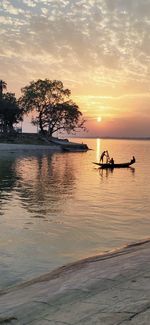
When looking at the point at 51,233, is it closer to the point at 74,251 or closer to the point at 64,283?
the point at 74,251

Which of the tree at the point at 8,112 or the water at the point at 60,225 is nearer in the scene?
the water at the point at 60,225

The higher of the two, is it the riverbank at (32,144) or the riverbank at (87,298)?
the riverbank at (32,144)

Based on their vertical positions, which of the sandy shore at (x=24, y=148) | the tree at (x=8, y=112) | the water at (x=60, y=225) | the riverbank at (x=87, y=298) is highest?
the tree at (x=8, y=112)

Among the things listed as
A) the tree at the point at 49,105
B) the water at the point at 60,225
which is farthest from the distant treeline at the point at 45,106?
the water at the point at 60,225

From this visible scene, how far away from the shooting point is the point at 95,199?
94.8 ft

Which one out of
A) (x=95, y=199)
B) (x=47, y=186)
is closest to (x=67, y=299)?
(x=95, y=199)

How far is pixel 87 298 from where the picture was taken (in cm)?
693

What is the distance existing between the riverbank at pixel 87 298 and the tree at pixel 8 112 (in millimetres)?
101123

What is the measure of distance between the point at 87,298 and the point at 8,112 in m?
105

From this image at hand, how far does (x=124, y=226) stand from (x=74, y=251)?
5.13 m

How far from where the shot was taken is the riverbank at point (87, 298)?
19.1 ft

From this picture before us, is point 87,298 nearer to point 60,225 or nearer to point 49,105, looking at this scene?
→ point 60,225

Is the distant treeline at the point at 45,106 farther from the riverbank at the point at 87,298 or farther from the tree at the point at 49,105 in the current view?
the riverbank at the point at 87,298

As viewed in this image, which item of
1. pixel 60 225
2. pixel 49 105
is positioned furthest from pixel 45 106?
pixel 60 225
